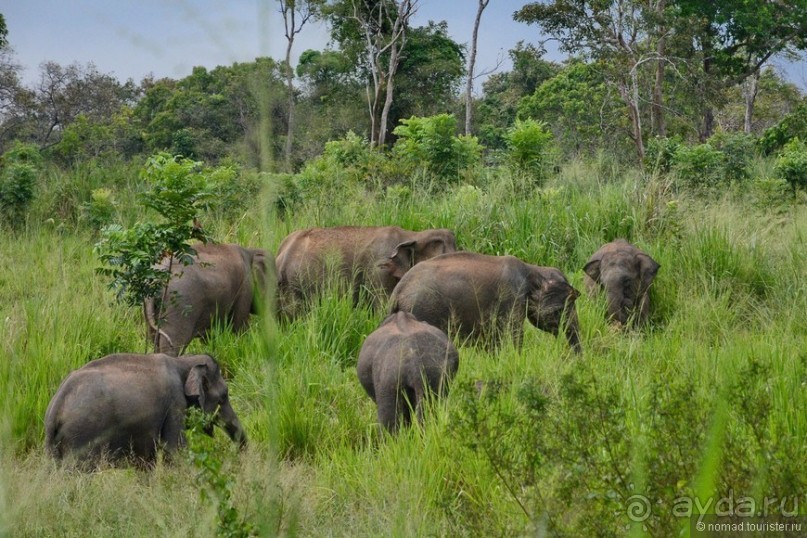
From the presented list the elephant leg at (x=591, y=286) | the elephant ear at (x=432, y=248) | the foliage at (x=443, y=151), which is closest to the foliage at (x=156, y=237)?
the elephant ear at (x=432, y=248)

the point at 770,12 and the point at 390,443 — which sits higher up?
the point at 770,12

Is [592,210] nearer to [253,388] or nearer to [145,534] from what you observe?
[253,388]

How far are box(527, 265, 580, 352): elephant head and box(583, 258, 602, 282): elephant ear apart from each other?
1210 millimetres

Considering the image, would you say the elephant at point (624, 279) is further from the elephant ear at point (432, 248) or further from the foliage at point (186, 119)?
the foliage at point (186, 119)

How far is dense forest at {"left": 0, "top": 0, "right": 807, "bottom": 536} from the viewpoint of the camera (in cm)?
324

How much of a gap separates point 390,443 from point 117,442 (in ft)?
4.59

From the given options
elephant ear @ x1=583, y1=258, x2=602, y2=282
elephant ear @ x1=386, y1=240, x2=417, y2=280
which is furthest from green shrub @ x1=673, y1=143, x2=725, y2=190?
elephant ear @ x1=386, y1=240, x2=417, y2=280

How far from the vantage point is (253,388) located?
7137 millimetres

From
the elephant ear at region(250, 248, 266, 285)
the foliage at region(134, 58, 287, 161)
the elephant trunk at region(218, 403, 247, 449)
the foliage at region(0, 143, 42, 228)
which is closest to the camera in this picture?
the elephant ear at region(250, 248, 266, 285)

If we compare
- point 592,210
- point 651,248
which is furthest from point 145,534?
point 592,210

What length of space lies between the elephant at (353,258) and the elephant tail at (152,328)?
1488 mm

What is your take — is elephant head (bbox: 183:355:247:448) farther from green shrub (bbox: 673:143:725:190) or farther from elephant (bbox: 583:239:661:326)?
green shrub (bbox: 673:143:725:190)

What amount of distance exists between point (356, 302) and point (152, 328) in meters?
2.35

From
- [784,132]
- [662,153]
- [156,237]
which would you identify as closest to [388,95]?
[784,132]
